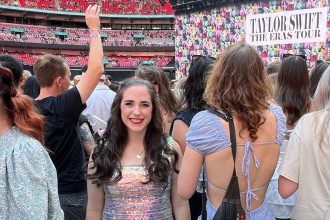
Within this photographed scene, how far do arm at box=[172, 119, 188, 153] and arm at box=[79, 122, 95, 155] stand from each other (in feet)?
2.05

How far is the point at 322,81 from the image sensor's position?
69.2 inches

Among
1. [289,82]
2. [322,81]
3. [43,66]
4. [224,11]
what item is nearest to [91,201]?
Result: [43,66]

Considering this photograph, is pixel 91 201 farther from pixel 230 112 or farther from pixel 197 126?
pixel 230 112

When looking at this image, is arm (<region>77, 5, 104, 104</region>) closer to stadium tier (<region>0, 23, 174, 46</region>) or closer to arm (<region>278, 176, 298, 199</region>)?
arm (<region>278, 176, 298, 199</region>)

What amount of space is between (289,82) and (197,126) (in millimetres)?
1139

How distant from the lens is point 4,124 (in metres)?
1.45

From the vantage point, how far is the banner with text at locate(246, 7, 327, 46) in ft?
49.5

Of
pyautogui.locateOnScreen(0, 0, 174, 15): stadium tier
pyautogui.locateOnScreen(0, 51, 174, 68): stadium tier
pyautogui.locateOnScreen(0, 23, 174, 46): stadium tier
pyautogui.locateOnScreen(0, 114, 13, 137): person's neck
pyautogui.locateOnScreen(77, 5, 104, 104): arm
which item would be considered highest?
pyautogui.locateOnScreen(0, 0, 174, 15): stadium tier

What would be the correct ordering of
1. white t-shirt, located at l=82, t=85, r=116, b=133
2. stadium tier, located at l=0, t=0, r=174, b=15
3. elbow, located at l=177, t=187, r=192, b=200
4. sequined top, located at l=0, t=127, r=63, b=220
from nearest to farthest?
sequined top, located at l=0, t=127, r=63, b=220, elbow, located at l=177, t=187, r=192, b=200, white t-shirt, located at l=82, t=85, r=116, b=133, stadium tier, located at l=0, t=0, r=174, b=15

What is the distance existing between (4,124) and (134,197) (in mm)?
638

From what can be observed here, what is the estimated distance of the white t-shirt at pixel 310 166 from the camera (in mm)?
1658

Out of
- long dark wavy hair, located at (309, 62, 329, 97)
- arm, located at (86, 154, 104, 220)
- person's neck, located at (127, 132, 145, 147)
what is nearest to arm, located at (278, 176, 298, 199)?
person's neck, located at (127, 132, 145, 147)

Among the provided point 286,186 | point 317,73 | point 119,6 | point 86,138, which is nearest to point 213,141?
point 286,186

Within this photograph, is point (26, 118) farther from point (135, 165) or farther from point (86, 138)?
point (86, 138)
